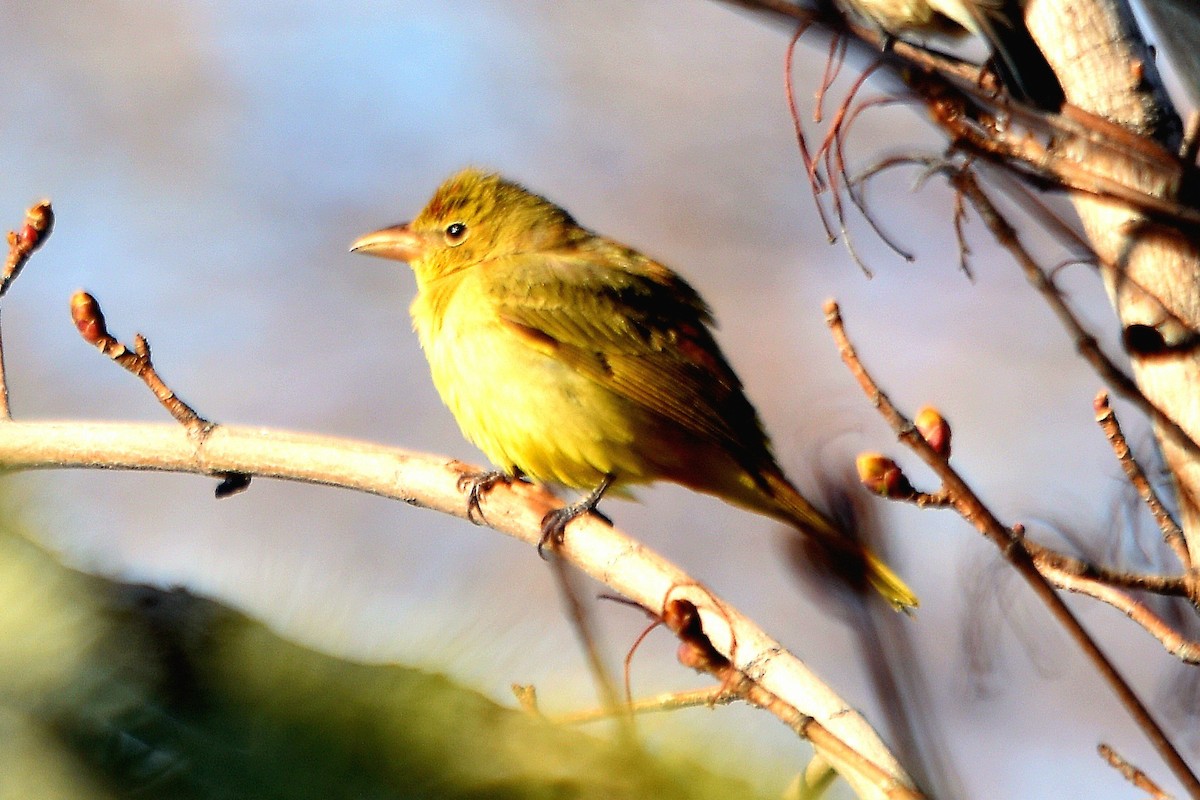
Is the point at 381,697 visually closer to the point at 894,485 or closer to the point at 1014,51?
the point at 894,485

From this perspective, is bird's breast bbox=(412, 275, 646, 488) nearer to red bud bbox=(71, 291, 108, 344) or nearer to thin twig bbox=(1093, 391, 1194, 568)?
red bud bbox=(71, 291, 108, 344)

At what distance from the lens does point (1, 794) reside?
1.63 meters

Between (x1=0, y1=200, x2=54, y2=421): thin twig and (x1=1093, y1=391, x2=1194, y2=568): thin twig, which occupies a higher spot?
(x1=0, y1=200, x2=54, y2=421): thin twig

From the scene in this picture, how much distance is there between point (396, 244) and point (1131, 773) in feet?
11.1

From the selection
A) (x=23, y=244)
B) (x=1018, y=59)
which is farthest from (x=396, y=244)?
(x=1018, y=59)

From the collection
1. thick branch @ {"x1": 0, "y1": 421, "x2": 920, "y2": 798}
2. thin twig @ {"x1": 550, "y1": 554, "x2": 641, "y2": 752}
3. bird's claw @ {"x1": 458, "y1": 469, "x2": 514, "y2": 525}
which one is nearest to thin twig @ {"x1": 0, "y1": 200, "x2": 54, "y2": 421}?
thick branch @ {"x1": 0, "y1": 421, "x2": 920, "y2": 798}

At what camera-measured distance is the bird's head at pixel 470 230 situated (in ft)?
15.9

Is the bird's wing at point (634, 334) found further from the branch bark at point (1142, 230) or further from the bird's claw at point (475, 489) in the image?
the branch bark at point (1142, 230)

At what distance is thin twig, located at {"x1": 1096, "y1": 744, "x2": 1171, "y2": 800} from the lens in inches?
81.4

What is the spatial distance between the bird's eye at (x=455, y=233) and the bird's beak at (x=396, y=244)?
0.09 meters

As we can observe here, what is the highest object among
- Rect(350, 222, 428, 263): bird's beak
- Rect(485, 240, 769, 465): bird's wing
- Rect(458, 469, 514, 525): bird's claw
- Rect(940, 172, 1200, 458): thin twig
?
Rect(350, 222, 428, 263): bird's beak

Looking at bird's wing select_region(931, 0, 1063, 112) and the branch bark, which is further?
bird's wing select_region(931, 0, 1063, 112)

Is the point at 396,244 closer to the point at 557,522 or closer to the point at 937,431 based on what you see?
the point at 557,522

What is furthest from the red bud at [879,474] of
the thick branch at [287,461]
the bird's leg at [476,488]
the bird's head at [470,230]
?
the bird's head at [470,230]
